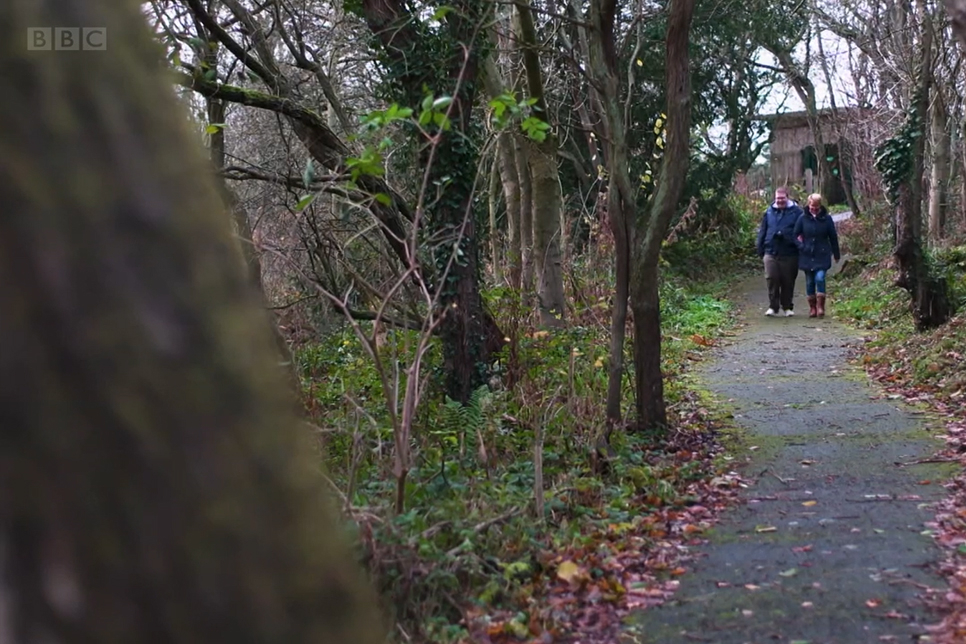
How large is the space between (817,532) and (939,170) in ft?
56.7

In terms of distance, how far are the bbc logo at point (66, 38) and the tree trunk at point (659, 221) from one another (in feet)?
26.4

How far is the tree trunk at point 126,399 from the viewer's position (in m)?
1.73

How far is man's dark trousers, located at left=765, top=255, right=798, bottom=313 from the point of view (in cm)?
1836

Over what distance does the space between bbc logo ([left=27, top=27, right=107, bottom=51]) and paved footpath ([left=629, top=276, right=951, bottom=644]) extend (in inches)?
171

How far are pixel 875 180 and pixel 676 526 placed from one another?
23.4 metres

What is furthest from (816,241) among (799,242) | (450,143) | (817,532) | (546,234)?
(817,532)

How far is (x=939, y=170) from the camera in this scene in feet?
72.9

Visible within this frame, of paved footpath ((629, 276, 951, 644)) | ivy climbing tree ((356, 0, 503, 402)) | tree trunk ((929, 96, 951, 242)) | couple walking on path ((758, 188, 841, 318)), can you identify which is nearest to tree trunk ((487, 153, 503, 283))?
couple walking on path ((758, 188, 841, 318))

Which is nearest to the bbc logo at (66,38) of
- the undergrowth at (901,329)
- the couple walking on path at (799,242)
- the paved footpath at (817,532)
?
the paved footpath at (817,532)

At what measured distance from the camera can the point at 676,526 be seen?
754cm

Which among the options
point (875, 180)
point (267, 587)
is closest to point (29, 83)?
point (267, 587)

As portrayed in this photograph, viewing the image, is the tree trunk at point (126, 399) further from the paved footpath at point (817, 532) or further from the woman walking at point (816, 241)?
the woman walking at point (816, 241)

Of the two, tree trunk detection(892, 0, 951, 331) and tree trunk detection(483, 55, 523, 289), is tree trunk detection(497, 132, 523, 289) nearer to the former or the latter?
tree trunk detection(483, 55, 523, 289)

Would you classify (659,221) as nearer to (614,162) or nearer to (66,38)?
(614,162)
